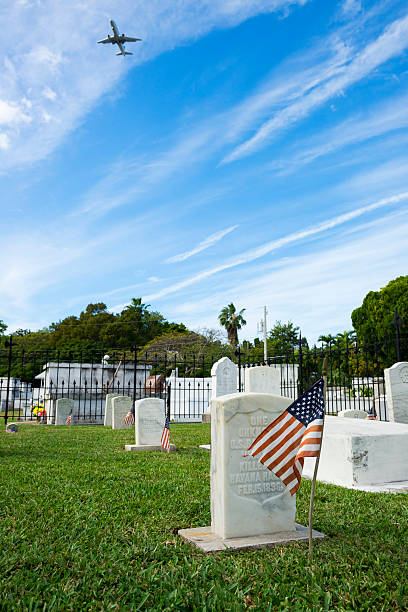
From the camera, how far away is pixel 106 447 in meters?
10.0

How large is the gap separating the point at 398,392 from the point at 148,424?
5579mm

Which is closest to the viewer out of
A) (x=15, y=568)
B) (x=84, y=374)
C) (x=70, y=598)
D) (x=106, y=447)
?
(x=70, y=598)

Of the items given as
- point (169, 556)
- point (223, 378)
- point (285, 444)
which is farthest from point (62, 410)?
point (285, 444)

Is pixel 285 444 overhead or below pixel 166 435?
overhead

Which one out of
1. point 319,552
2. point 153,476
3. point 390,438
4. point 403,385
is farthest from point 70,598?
point 403,385

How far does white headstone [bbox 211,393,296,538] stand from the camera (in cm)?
378

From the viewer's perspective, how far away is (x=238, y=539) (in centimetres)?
370

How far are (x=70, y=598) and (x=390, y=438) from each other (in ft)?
15.8

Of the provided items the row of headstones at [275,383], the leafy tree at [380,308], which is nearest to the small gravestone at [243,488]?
the row of headstones at [275,383]

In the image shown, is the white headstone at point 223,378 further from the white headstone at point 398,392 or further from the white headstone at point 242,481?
the white headstone at point 242,481

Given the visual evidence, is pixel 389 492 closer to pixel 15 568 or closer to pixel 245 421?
pixel 245 421

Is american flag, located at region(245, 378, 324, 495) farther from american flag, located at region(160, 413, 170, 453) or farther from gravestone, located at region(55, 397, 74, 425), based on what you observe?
gravestone, located at region(55, 397, 74, 425)

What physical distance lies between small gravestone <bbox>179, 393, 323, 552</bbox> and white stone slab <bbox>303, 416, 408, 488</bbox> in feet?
7.90

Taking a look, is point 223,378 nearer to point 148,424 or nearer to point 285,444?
point 148,424
